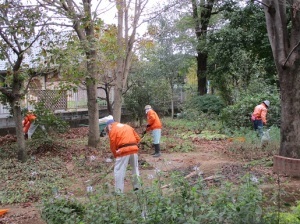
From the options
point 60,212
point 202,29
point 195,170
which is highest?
point 202,29

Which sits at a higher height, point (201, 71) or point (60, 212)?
point (201, 71)

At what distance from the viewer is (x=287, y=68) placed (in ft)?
25.8

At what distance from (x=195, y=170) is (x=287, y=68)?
3872 millimetres

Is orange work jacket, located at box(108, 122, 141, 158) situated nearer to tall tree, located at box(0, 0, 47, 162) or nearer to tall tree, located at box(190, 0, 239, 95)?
tall tree, located at box(0, 0, 47, 162)

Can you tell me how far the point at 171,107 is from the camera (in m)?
22.8

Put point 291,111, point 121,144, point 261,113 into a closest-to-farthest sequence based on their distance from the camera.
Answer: point 121,144, point 291,111, point 261,113

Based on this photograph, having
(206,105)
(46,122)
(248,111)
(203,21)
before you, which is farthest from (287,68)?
(203,21)

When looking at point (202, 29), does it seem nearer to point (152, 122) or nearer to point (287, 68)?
point (152, 122)

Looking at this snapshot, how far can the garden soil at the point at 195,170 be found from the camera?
6.09m

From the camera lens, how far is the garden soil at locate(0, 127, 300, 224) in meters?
6.09

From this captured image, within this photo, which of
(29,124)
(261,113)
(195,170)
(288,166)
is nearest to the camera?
(195,170)

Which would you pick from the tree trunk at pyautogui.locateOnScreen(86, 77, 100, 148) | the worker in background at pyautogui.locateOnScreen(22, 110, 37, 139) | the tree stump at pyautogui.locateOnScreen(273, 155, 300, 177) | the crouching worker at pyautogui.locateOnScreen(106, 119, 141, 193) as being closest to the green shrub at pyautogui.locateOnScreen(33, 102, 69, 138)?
the worker in background at pyautogui.locateOnScreen(22, 110, 37, 139)

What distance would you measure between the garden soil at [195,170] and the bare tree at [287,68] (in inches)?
34.4

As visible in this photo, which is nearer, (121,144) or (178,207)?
(178,207)
